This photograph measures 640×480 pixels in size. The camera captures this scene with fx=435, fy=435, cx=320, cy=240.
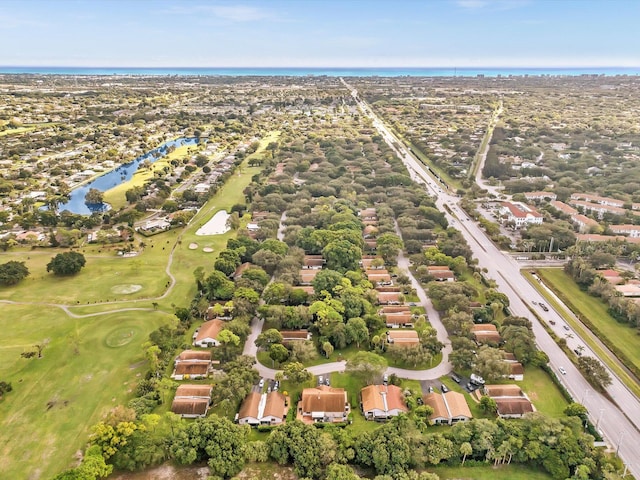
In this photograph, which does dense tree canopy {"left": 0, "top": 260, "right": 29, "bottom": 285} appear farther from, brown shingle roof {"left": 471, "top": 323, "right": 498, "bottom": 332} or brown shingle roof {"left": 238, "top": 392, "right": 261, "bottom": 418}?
brown shingle roof {"left": 471, "top": 323, "right": 498, "bottom": 332}

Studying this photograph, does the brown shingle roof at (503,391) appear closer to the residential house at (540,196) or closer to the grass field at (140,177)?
the residential house at (540,196)

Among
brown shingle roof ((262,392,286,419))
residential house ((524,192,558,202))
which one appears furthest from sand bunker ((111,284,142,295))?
residential house ((524,192,558,202))

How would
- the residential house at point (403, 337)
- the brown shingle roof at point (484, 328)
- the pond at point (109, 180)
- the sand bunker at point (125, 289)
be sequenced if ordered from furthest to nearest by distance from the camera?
the pond at point (109, 180)
the sand bunker at point (125, 289)
the brown shingle roof at point (484, 328)
the residential house at point (403, 337)

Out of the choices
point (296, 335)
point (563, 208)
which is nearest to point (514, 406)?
point (296, 335)

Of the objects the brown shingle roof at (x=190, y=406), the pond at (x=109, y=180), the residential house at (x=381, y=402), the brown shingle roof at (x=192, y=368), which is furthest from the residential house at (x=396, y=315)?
the pond at (x=109, y=180)

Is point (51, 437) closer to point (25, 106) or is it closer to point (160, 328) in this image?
point (160, 328)

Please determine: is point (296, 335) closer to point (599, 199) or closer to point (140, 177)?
point (599, 199)

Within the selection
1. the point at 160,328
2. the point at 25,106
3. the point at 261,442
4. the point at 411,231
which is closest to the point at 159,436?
the point at 261,442
